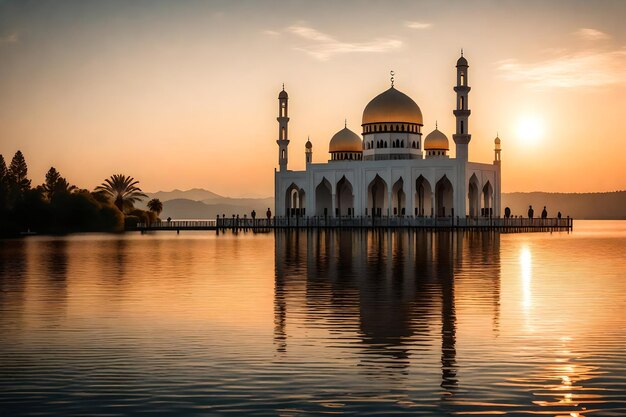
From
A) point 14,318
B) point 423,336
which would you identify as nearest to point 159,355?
point 423,336

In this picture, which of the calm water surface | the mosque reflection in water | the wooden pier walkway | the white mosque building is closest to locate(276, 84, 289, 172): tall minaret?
the white mosque building

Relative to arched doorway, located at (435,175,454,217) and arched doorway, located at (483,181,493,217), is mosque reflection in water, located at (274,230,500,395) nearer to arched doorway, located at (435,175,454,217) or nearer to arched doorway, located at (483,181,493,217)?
arched doorway, located at (435,175,454,217)

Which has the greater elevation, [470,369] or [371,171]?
[371,171]

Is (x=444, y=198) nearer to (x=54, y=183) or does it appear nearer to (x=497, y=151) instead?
(x=497, y=151)

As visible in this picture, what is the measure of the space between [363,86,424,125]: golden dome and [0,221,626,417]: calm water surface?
6060cm

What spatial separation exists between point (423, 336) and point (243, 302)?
6.01 metres

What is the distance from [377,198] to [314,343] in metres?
76.0

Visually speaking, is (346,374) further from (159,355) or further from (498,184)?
(498,184)

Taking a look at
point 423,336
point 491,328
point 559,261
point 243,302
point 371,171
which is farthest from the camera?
point 371,171

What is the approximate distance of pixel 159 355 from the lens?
1246cm

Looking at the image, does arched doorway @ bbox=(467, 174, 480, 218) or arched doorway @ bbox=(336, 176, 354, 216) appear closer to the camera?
arched doorway @ bbox=(467, 174, 480, 218)

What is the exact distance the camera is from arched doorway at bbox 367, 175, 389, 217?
87000 millimetres

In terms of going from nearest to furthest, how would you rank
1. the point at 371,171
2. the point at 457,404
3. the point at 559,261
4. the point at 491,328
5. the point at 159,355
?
the point at 457,404, the point at 159,355, the point at 491,328, the point at 559,261, the point at 371,171

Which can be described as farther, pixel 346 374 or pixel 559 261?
pixel 559 261
